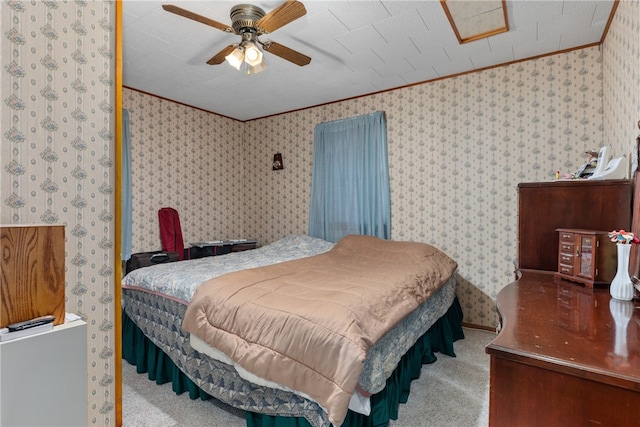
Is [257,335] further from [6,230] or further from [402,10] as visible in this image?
[402,10]

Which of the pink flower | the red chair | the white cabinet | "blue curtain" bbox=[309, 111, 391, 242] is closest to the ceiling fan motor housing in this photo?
the white cabinet

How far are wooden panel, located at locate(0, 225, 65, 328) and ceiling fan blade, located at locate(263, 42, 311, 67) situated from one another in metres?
1.69

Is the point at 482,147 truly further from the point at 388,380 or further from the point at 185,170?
the point at 185,170

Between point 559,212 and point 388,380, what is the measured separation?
136 cm

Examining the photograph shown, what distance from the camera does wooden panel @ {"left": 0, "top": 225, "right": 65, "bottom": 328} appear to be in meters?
0.90

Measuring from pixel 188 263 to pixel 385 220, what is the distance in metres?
2.12

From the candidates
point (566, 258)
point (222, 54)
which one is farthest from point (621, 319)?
point (222, 54)

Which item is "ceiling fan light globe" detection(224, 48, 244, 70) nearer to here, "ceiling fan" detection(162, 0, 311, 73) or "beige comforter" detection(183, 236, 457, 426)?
"ceiling fan" detection(162, 0, 311, 73)

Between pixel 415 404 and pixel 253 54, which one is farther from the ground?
pixel 253 54

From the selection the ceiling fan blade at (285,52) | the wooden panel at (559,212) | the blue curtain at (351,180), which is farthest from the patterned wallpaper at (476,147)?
the ceiling fan blade at (285,52)

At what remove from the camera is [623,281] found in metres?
1.23

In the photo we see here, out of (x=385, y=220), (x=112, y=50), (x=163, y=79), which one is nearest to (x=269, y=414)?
(x=112, y=50)

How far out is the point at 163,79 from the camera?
11.0 ft

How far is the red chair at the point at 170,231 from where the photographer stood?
383 cm
